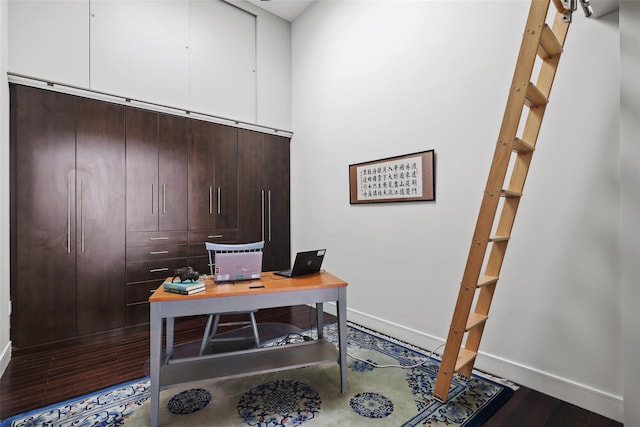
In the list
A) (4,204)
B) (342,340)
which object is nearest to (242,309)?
(342,340)

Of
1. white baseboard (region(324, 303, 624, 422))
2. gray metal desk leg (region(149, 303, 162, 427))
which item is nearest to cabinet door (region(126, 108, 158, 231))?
gray metal desk leg (region(149, 303, 162, 427))

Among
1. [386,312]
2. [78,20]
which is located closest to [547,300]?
[386,312]

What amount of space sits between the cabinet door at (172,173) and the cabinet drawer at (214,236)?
161mm

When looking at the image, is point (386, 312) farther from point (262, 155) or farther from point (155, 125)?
point (155, 125)

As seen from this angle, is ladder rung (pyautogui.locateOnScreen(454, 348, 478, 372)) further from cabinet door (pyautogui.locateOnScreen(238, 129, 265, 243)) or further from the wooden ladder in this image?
cabinet door (pyautogui.locateOnScreen(238, 129, 265, 243))

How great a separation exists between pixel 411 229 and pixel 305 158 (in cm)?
193

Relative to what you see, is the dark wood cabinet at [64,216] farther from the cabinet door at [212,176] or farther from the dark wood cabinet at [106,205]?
the cabinet door at [212,176]

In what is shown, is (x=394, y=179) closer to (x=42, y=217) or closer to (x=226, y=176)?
(x=226, y=176)

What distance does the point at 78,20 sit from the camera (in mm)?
3016

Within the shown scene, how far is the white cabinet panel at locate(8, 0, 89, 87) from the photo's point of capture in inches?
108

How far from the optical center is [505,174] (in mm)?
1714

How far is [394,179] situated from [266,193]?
1879mm

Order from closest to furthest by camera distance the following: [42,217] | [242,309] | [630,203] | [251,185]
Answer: [630,203] → [242,309] → [42,217] → [251,185]

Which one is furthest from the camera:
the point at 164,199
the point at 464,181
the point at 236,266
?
the point at 164,199
